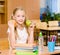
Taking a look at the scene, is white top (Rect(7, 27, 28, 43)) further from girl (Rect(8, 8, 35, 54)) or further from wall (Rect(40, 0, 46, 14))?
wall (Rect(40, 0, 46, 14))

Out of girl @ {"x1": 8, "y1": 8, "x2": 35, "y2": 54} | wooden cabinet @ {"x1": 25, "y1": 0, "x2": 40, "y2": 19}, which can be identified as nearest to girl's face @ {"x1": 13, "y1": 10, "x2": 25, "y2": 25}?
girl @ {"x1": 8, "y1": 8, "x2": 35, "y2": 54}

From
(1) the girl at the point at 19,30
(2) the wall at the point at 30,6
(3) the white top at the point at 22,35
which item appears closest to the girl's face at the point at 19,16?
(1) the girl at the point at 19,30

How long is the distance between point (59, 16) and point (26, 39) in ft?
14.3

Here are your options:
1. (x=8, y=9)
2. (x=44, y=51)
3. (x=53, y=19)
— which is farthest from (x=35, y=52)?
(x=53, y=19)

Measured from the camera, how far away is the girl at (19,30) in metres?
2.39

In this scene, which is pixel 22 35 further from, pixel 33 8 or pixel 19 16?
pixel 33 8

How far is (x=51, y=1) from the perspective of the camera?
7023 mm

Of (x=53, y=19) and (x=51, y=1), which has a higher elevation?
(x=51, y=1)

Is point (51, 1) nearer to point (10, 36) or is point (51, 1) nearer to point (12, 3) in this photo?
point (12, 3)

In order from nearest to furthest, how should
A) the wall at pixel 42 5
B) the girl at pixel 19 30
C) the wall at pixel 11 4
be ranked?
1. the girl at pixel 19 30
2. the wall at pixel 11 4
3. the wall at pixel 42 5

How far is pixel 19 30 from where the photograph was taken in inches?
101

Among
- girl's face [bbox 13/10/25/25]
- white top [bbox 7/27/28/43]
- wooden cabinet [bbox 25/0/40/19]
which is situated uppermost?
wooden cabinet [bbox 25/0/40/19]

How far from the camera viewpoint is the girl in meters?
2.39

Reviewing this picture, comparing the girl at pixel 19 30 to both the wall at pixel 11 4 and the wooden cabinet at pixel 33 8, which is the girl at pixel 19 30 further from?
the wooden cabinet at pixel 33 8
